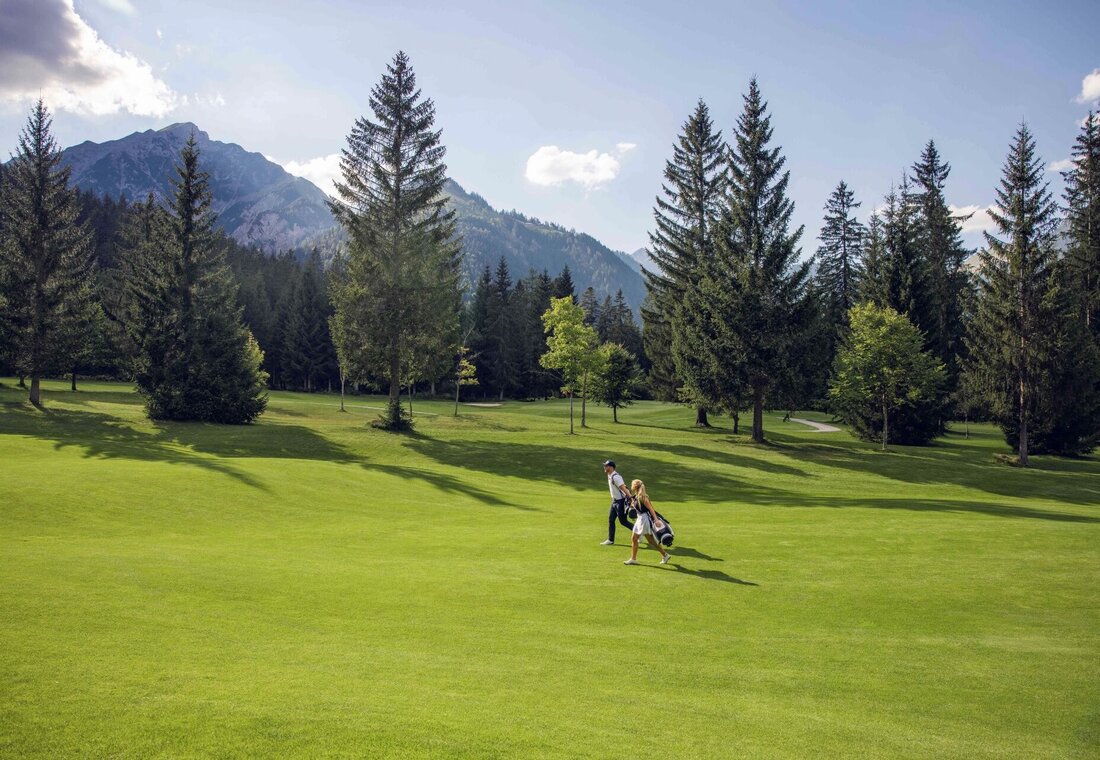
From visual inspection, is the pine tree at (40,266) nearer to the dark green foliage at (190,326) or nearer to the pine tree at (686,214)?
the dark green foliage at (190,326)

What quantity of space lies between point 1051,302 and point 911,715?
42.3 metres

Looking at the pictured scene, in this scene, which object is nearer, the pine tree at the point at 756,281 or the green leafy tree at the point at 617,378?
the pine tree at the point at 756,281

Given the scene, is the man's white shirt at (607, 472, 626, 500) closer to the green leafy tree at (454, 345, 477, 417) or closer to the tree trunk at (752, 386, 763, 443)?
the tree trunk at (752, 386, 763, 443)

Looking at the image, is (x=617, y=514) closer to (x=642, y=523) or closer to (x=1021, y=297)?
(x=642, y=523)

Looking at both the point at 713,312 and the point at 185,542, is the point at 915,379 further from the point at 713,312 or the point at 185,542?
the point at 185,542

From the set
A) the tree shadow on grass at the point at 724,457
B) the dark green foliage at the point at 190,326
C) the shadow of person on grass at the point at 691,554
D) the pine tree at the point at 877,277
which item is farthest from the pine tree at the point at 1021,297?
the dark green foliage at the point at 190,326

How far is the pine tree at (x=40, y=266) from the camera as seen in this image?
1796 inches

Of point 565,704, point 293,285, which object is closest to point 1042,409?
point 565,704

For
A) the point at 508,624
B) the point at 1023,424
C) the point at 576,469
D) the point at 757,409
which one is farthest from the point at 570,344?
the point at 508,624

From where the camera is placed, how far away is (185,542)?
16.0 meters

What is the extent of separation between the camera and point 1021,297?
4091 centimetres

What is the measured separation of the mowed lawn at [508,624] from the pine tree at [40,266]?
24.7 meters

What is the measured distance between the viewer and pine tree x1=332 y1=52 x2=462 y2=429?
4278cm

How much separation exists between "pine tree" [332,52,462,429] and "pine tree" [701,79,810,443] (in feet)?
60.3
